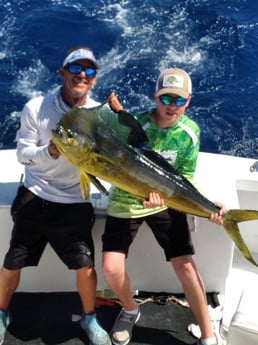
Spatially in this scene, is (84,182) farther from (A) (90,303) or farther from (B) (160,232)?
(A) (90,303)

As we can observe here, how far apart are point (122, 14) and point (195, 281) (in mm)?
8588

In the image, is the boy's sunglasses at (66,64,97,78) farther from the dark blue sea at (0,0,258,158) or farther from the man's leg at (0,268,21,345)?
the dark blue sea at (0,0,258,158)

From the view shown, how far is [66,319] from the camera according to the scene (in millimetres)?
3258

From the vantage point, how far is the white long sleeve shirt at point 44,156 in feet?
9.12

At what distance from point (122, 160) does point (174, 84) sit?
0.58 m

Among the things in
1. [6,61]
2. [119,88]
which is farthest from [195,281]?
[6,61]

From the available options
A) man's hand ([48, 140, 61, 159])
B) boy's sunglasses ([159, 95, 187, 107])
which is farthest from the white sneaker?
Answer: boy's sunglasses ([159, 95, 187, 107])

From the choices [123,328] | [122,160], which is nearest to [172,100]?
[122,160]

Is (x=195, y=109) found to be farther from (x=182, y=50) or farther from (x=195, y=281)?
(x=195, y=281)

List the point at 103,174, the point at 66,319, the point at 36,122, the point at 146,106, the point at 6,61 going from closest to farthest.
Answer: the point at 103,174
the point at 36,122
the point at 66,319
the point at 146,106
the point at 6,61

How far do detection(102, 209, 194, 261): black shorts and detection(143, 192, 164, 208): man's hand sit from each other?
40cm

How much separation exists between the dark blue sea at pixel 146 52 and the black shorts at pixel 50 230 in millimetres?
4199

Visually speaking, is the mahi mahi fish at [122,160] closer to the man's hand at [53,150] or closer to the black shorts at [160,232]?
the man's hand at [53,150]

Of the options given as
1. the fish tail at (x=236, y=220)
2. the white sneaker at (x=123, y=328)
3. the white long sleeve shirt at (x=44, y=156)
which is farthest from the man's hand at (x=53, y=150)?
the white sneaker at (x=123, y=328)
